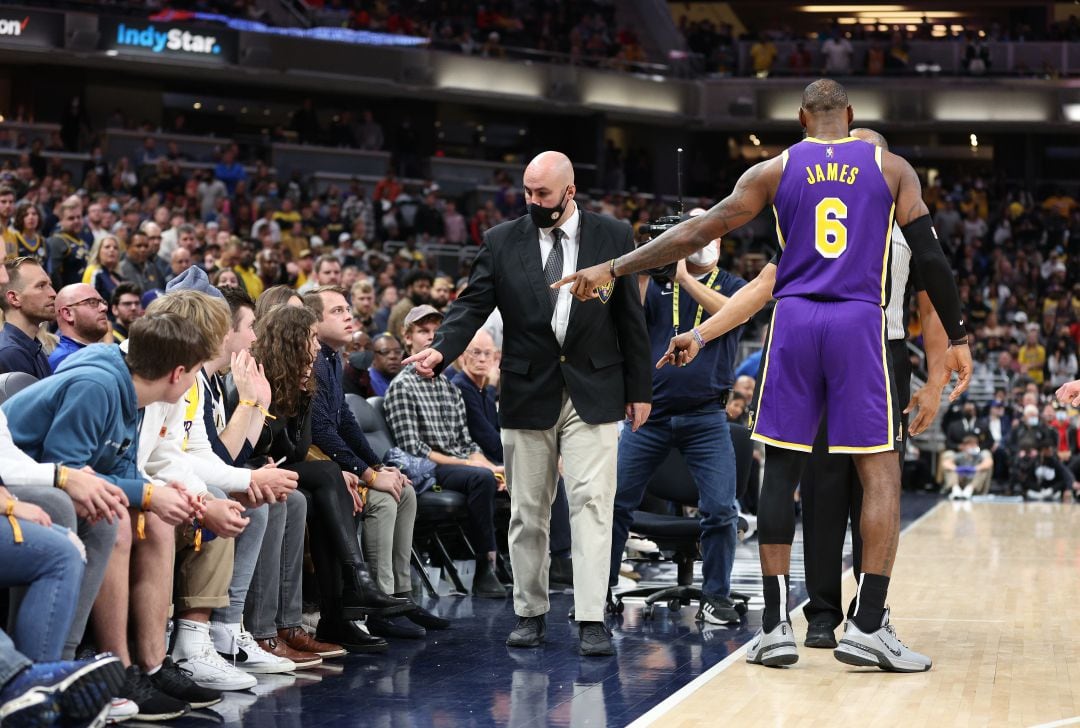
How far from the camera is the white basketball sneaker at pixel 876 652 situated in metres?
5.52

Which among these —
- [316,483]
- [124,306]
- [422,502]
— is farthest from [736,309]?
[124,306]

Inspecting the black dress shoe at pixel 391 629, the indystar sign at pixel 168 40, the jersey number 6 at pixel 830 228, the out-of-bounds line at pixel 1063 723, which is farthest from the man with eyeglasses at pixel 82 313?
the indystar sign at pixel 168 40

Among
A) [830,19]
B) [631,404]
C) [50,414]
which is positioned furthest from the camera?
[830,19]

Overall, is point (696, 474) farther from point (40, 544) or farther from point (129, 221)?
point (129, 221)

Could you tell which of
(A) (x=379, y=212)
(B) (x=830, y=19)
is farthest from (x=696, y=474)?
(B) (x=830, y=19)

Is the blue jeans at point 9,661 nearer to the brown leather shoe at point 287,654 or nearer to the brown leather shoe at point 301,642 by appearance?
the brown leather shoe at point 287,654

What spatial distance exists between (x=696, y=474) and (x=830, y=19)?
1201 inches

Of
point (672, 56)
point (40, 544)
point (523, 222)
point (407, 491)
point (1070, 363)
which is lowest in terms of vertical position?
point (1070, 363)

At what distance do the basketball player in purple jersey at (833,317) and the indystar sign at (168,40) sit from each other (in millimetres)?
19631

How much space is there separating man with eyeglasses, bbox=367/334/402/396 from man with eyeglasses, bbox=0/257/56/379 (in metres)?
2.42

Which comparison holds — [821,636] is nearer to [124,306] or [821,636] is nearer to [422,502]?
[422,502]

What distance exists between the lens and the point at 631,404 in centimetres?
634

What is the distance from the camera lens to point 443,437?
8289 mm

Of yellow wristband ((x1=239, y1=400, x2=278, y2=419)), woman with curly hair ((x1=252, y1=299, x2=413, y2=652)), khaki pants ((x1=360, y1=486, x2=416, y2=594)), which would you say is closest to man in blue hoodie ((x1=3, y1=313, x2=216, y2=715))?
yellow wristband ((x1=239, y1=400, x2=278, y2=419))
